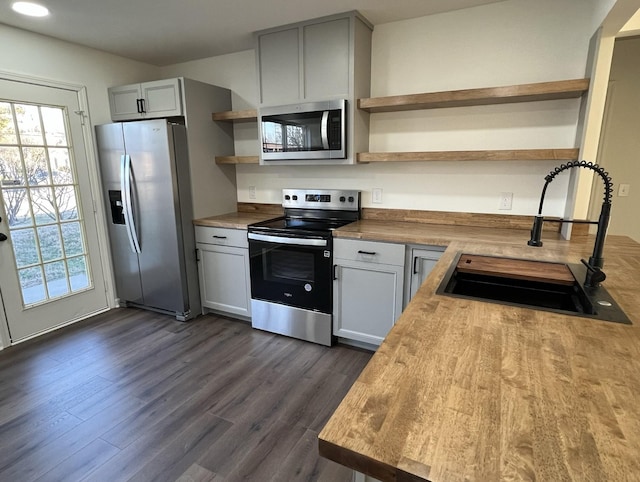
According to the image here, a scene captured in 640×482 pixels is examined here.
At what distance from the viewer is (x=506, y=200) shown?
251cm

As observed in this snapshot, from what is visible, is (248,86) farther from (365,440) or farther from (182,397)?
(365,440)

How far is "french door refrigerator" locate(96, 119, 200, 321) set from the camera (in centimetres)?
291

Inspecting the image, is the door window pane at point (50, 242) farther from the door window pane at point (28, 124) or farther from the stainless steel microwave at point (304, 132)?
the stainless steel microwave at point (304, 132)

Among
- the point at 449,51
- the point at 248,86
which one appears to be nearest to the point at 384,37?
the point at 449,51

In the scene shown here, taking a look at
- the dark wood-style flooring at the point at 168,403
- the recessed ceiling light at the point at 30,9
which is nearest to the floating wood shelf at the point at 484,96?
the dark wood-style flooring at the point at 168,403

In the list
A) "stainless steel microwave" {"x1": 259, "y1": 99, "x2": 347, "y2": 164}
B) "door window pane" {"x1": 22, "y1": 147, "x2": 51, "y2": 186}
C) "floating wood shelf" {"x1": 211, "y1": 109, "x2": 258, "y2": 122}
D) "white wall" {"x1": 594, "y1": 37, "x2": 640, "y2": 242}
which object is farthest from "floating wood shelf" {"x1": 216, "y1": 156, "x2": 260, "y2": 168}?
"white wall" {"x1": 594, "y1": 37, "x2": 640, "y2": 242}

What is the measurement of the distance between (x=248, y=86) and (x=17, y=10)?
1.62 m

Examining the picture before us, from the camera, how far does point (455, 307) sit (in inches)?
45.4

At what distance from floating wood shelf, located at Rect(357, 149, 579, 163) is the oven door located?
0.71 metres

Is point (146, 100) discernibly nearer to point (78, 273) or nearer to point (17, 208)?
point (17, 208)

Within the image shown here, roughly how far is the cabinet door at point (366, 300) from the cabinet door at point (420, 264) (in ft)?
0.23

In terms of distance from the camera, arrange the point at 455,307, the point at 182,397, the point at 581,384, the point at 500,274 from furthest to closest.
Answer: the point at 182,397
the point at 500,274
the point at 455,307
the point at 581,384

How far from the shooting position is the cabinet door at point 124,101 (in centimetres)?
313

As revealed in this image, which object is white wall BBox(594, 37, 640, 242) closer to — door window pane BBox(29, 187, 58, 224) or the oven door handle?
the oven door handle
